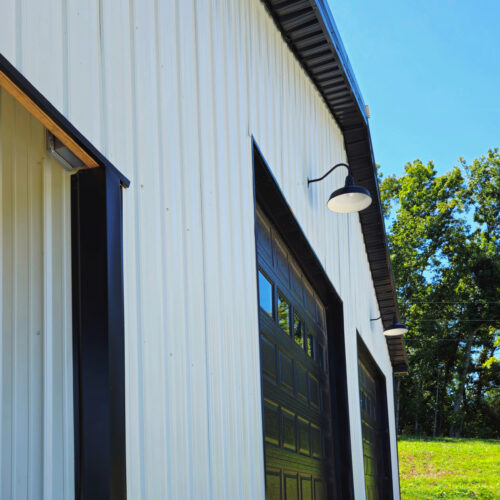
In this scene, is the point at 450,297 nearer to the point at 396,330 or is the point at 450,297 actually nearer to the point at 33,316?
the point at 396,330

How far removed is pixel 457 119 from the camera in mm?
49000

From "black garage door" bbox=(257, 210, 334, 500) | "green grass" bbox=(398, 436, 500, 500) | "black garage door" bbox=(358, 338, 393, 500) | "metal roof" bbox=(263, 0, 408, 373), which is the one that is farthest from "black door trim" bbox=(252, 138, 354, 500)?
"green grass" bbox=(398, 436, 500, 500)

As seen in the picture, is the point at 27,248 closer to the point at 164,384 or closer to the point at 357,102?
the point at 164,384

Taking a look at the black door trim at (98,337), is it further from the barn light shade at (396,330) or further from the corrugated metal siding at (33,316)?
the barn light shade at (396,330)

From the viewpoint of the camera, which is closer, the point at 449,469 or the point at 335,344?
the point at 335,344

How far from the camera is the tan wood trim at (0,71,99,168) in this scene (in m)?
1.95

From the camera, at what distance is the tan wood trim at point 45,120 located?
195cm

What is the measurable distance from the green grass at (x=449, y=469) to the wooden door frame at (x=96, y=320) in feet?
60.7

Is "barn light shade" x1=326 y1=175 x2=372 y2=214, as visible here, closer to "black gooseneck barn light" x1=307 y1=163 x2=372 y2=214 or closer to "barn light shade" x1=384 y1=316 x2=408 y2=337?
"black gooseneck barn light" x1=307 y1=163 x2=372 y2=214

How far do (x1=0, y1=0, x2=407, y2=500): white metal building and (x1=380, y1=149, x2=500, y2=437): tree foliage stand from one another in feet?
111

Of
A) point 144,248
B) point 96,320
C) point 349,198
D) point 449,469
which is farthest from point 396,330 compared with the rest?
point 96,320

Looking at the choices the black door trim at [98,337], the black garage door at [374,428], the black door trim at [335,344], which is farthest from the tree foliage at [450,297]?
the black door trim at [98,337]

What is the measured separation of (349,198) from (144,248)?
161 inches

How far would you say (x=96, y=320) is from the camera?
239 cm
